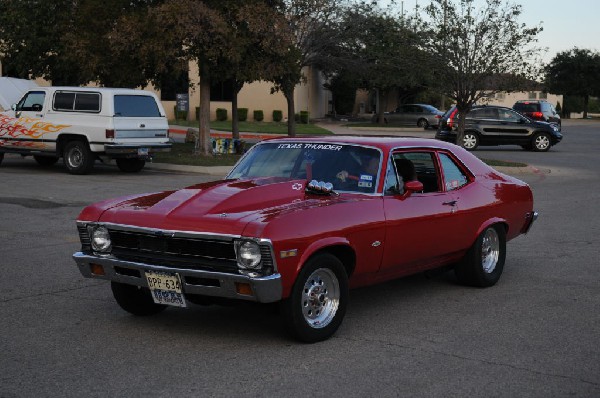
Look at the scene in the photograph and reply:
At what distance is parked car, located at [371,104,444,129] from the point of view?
162 ft

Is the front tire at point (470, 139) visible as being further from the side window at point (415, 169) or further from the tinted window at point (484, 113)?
the side window at point (415, 169)

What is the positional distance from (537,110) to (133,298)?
105ft

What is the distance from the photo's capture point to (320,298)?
20.4 ft

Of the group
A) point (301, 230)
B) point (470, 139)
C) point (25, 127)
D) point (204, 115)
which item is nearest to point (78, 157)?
point (25, 127)

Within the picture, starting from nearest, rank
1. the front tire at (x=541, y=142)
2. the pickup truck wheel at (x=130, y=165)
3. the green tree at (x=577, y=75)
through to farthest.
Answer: the pickup truck wheel at (x=130, y=165) < the front tire at (x=541, y=142) < the green tree at (x=577, y=75)

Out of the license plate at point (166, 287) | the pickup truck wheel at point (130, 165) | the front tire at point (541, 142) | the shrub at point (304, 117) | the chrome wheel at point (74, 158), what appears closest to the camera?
the license plate at point (166, 287)

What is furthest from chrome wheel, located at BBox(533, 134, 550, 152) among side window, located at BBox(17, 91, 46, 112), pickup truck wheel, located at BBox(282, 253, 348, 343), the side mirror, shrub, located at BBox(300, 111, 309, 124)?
pickup truck wheel, located at BBox(282, 253, 348, 343)

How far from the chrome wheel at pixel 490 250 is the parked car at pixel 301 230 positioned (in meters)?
0.08

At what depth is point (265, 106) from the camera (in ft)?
166

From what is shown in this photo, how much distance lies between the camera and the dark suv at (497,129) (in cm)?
3037

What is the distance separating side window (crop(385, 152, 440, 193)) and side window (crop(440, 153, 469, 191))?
116mm

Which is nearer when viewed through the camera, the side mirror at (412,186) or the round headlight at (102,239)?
the round headlight at (102,239)

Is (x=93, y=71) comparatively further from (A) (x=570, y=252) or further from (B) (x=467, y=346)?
(B) (x=467, y=346)

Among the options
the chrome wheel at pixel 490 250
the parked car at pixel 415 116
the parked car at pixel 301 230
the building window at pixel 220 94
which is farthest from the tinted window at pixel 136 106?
the parked car at pixel 415 116
